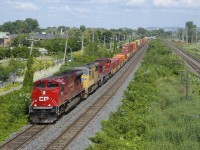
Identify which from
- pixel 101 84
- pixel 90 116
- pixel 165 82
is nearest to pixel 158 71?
pixel 165 82

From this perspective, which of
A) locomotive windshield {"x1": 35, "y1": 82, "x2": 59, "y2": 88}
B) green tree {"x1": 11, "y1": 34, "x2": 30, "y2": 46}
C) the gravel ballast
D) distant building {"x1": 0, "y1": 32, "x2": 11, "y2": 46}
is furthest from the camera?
distant building {"x1": 0, "y1": 32, "x2": 11, "y2": 46}

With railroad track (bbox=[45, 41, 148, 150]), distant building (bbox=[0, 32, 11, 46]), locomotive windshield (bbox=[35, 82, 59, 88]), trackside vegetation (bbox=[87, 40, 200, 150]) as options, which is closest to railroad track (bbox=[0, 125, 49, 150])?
railroad track (bbox=[45, 41, 148, 150])

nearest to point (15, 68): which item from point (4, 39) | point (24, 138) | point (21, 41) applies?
point (24, 138)

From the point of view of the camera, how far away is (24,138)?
79.4ft

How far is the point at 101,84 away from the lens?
162 ft

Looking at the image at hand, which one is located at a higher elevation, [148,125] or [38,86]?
[38,86]

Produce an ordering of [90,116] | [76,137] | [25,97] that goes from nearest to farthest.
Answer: [76,137] < [90,116] < [25,97]

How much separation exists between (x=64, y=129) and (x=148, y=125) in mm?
6273

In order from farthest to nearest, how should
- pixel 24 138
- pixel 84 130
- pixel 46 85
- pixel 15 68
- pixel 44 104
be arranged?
pixel 15 68
pixel 46 85
pixel 44 104
pixel 84 130
pixel 24 138

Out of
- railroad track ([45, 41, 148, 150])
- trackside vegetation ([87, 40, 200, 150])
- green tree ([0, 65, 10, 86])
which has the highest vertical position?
green tree ([0, 65, 10, 86])

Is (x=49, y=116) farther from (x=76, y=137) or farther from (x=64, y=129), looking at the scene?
(x=76, y=137)

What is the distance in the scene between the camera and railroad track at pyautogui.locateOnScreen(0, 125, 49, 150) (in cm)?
2245

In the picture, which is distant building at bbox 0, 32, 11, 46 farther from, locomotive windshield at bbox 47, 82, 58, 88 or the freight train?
locomotive windshield at bbox 47, 82, 58, 88

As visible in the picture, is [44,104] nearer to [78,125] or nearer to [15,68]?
[78,125]
